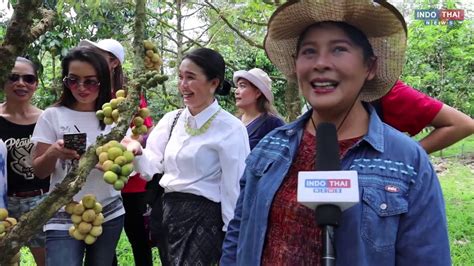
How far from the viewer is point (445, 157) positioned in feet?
45.3

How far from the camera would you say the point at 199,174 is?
2775 millimetres

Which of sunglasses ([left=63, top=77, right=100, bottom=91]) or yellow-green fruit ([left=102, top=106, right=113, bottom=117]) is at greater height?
sunglasses ([left=63, top=77, right=100, bottom=91])

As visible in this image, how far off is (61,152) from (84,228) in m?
0.43

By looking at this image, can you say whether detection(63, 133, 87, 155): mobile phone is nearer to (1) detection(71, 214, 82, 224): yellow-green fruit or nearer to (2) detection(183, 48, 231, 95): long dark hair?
(1) detection(71, 214, 82, 224): yellow-green fruit

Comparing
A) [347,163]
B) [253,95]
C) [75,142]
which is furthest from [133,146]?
[253,95]

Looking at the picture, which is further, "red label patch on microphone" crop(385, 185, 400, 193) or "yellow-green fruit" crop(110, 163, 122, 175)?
"yellow-green fruit" crop(110, 163, 122, 175)

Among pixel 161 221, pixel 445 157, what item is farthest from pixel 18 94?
pixel 445 157

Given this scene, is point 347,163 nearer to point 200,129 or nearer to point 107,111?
point 107,111

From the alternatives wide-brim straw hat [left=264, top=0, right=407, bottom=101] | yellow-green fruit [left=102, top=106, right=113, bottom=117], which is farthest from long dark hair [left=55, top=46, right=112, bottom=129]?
wide-brim straw hat [left=264, top=0, right=407, bottom=101]

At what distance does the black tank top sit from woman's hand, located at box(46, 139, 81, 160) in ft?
2.62

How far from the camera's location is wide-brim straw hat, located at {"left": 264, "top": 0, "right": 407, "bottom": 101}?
145cm

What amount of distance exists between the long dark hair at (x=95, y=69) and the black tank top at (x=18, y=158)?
59 centimetres

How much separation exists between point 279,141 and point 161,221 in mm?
1598

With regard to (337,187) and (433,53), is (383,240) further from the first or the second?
(433,53)
